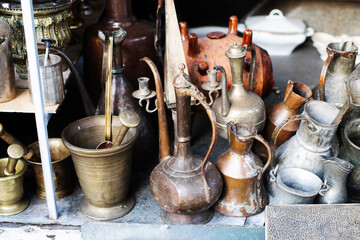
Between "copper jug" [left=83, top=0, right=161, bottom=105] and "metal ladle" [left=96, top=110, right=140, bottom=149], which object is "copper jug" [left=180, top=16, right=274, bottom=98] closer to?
"copper jug" [left=83, top=0, right=161, bottom=105]

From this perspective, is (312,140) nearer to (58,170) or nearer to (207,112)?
(207,112)

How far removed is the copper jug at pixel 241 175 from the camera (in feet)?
6.45

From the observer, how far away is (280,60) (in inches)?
151

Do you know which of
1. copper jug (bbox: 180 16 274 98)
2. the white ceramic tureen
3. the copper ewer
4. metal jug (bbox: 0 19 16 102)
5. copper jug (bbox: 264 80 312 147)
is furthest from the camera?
the white ceramic tureen

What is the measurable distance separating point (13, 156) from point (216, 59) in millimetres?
1221

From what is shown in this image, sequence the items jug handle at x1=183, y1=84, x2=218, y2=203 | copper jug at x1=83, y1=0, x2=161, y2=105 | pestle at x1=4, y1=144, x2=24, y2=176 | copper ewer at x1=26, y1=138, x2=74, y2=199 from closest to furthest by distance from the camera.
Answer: jug handle at x1=183, y1=84, x2=218, y2=203 < pestle at x1=4, y1=144, x2=24, y2=176 < copper ewer at x1=26, y1=138, x2=74, y2=199 < copper jug at x1=83, y1=0, x2=161, y2=105

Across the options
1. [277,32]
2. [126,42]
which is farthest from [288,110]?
[277,32]

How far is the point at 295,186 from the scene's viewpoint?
6.70 feet

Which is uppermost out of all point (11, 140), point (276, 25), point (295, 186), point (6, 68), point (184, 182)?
point (6, 68)

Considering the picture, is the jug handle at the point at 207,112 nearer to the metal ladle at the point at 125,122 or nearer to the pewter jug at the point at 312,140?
the metal ladle at the point at 125,122

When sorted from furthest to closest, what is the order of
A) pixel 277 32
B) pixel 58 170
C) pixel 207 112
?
pixel 277 32 < pixel 58 170 < pixel 207 112

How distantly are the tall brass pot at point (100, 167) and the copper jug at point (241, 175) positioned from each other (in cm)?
47

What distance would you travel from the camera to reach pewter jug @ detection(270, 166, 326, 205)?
74.8 inches

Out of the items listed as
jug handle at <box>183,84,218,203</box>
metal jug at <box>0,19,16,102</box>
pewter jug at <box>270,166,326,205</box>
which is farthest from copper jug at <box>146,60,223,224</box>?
metal jug at <box>0,19,16,102</box>
